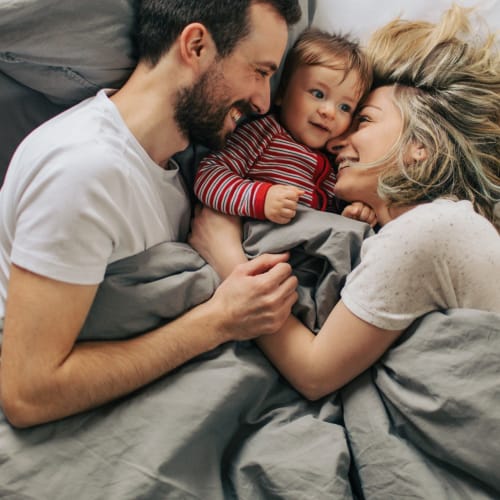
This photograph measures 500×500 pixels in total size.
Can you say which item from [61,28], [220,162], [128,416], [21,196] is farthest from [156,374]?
[61,28]

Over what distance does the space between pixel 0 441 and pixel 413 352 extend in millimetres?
753

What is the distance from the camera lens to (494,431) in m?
0.81

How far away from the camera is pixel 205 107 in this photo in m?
1.08

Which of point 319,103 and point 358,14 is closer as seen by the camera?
point 319,103

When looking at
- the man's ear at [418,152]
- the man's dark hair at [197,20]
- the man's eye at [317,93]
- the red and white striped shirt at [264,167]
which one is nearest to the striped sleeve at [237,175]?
the red and white striped shirt at [264,167]

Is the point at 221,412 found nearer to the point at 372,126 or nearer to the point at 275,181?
the point at 275,181

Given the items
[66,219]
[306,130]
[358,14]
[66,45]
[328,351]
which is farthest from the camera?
[358,14]

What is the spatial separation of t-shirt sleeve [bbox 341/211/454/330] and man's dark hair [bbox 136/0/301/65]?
1.74 feet

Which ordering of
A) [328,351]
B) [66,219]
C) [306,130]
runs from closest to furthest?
1. [66,219]
2. [328,351]
3. [306,130]

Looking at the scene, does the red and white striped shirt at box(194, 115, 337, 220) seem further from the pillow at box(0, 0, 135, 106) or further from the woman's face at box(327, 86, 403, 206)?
the pillow at box(0, 0, 135, 106)

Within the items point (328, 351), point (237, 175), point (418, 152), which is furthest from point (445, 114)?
point (328, 351)

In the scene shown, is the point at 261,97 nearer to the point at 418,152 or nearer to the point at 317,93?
the point at 317,93

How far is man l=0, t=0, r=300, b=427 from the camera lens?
83 centimetres

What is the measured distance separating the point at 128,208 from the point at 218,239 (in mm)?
229
